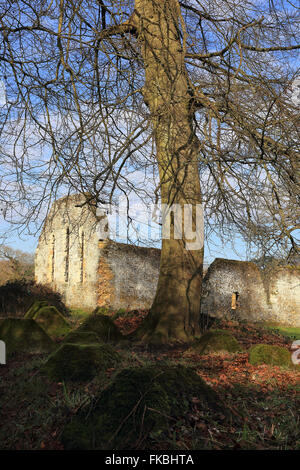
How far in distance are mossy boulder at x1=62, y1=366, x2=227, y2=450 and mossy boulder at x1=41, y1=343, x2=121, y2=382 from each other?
1.06m

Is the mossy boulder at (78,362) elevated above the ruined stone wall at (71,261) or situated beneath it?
situated beneath


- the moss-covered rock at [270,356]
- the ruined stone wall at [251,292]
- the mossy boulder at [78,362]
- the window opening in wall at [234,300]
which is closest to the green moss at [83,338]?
the mossy boulder at [78,362]

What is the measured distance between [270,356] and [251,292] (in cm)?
1622

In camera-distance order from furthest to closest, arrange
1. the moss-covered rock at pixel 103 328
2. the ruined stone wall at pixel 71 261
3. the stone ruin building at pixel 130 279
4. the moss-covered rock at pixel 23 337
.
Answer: the ruined stone wall at pixel 71 261 → the stone ruin building at pixel 130 279 → the moss-covered rock at pixel 103 328 → the moss-covered rock at pixel 23 337

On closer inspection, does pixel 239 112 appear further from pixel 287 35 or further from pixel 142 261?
pixel 142 261

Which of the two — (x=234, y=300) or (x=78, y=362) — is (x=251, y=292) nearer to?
(x=234, y=300)

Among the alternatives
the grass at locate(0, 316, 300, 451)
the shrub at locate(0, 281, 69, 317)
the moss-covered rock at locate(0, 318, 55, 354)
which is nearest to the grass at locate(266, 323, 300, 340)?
the shrub at locate(0, 281, 69, 317)

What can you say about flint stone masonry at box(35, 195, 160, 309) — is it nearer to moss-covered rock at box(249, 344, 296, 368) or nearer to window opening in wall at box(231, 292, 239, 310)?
window opening in wall at box(231, 292, 239, 310)

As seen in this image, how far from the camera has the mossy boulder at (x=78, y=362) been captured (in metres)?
4.30

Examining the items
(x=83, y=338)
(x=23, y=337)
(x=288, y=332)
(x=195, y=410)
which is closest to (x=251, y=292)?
(x=288, y=332)

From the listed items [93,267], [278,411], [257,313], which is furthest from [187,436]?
[257,313]

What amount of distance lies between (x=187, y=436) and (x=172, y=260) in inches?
191

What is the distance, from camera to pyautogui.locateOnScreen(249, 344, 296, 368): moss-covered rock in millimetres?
5711

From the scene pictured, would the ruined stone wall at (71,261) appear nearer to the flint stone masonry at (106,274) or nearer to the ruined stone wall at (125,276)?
the flint stone masonry at (106,274)
